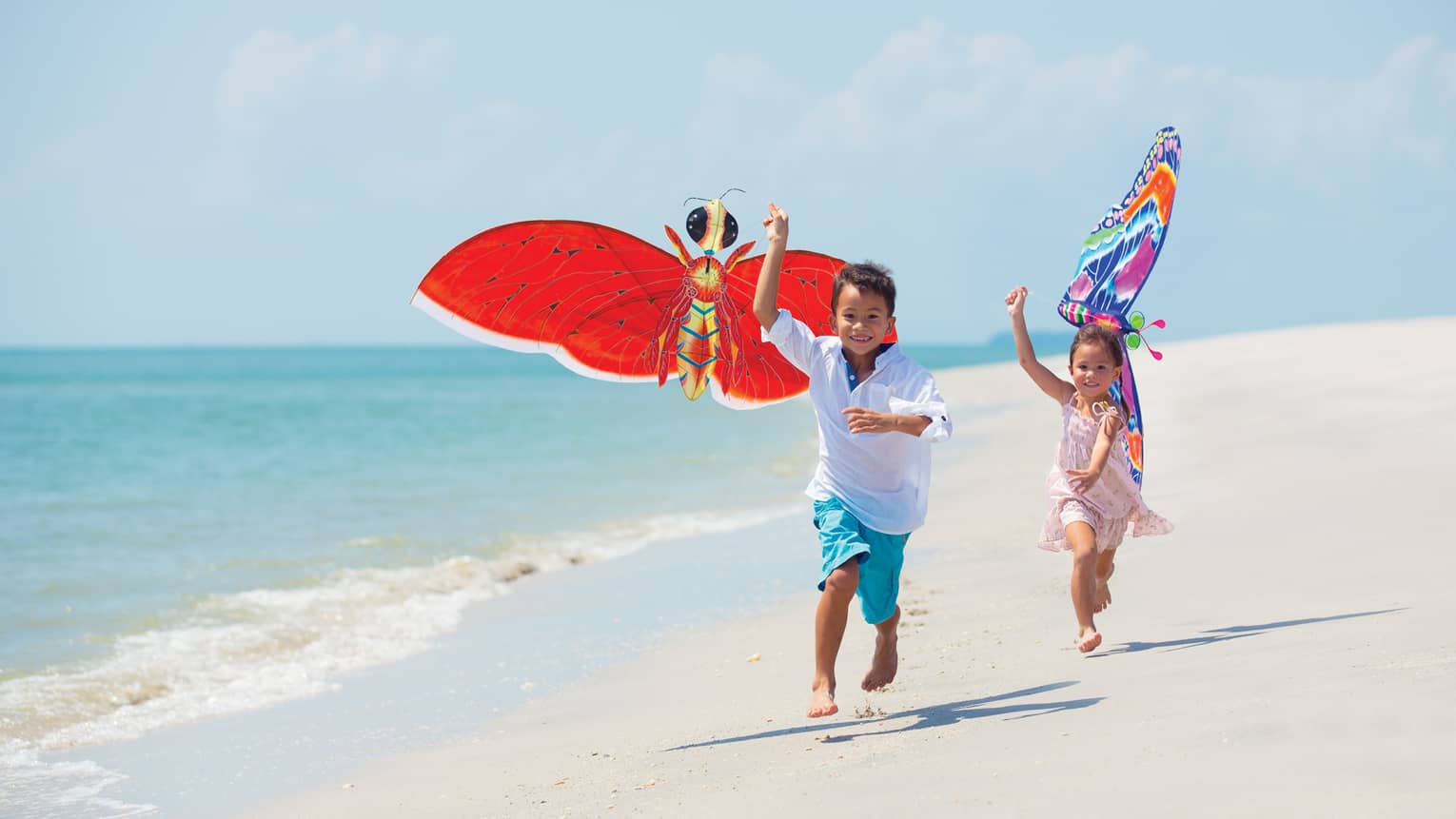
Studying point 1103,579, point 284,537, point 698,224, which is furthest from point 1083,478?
point 284,537

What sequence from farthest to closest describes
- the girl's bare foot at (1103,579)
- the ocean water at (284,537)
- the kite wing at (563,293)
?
the ocean water at (284,537)
the girl's bare foot at (1103,579)
the kite wing at (563,293)

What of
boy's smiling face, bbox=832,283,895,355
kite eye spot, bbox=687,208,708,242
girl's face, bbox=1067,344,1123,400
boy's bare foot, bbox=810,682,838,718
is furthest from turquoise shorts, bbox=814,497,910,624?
girl's face, bbox=1067,344,1123,400

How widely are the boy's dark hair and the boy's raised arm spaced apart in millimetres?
215

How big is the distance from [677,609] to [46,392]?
55.1 meters

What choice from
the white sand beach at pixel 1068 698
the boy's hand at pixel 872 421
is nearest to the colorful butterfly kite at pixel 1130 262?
the white sand beach at pixel 1068 698

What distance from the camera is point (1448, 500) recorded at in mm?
6414

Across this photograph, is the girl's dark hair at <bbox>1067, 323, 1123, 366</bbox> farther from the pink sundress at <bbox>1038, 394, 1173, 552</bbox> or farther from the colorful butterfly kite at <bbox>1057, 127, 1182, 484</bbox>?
the pink sundress at <bbox>1038, 394, 1173, 552</bbox>

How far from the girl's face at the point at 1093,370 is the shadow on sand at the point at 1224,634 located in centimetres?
99

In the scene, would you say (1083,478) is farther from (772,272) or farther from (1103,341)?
(772,272)

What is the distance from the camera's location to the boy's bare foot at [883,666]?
4094mm

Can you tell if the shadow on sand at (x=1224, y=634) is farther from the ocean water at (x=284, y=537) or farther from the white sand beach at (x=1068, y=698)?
the ocean water at (x=284, y=537)

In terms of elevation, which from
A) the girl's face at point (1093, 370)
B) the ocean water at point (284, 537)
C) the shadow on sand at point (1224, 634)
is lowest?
the ocean water at point (284, 537)

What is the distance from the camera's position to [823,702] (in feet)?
12.7

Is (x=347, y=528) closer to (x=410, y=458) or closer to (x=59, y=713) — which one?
(x=59, y=713)
